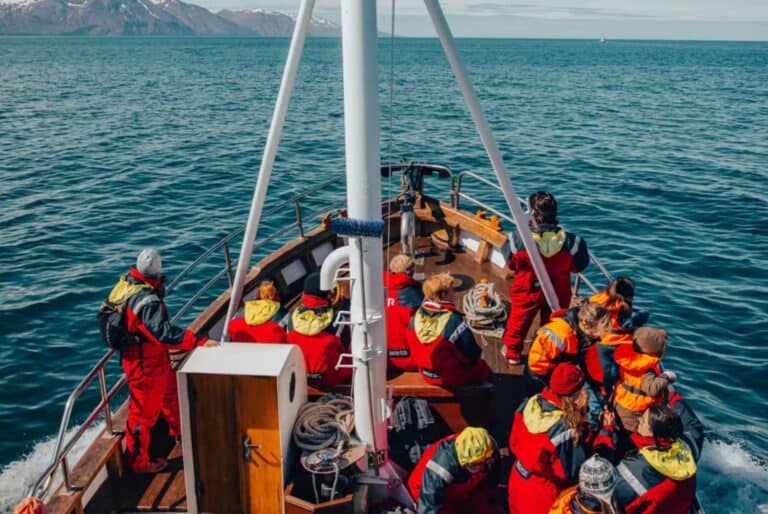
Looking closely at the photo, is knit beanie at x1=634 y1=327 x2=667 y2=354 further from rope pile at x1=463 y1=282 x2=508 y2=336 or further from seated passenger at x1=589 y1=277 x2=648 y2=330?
rope pile at x1=463 y1=282 x2=508 y2=336

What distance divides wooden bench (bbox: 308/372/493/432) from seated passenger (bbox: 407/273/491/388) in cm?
15

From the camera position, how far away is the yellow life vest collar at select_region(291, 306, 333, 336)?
19.9 feet

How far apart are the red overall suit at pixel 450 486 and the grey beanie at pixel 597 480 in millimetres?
816

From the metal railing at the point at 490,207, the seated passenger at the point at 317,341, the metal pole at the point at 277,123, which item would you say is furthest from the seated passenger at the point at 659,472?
the metal pole at the point at 277,123

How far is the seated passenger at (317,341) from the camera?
6047 mm

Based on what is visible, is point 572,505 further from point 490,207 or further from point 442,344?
point 490,207

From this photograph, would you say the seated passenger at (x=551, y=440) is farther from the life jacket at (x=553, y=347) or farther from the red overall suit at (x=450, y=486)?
the life jacket at (x=553, y=347)

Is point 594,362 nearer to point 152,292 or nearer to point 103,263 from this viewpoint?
point 152,292

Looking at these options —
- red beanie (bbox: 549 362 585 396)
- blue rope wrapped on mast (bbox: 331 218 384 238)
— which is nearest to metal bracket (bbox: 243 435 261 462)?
blue rope wrapped on mast (bbox: 331 218 384 238)

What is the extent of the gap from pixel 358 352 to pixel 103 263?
1514 cm

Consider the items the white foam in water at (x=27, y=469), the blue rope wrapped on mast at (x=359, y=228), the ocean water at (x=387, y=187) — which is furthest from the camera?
the ocean water at (x=387, y=187)

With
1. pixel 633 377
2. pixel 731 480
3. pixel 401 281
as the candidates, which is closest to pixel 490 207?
pixel 731 480

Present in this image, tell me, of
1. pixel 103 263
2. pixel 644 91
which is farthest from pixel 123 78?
pixel 103 263

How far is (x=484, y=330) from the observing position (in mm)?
8359
